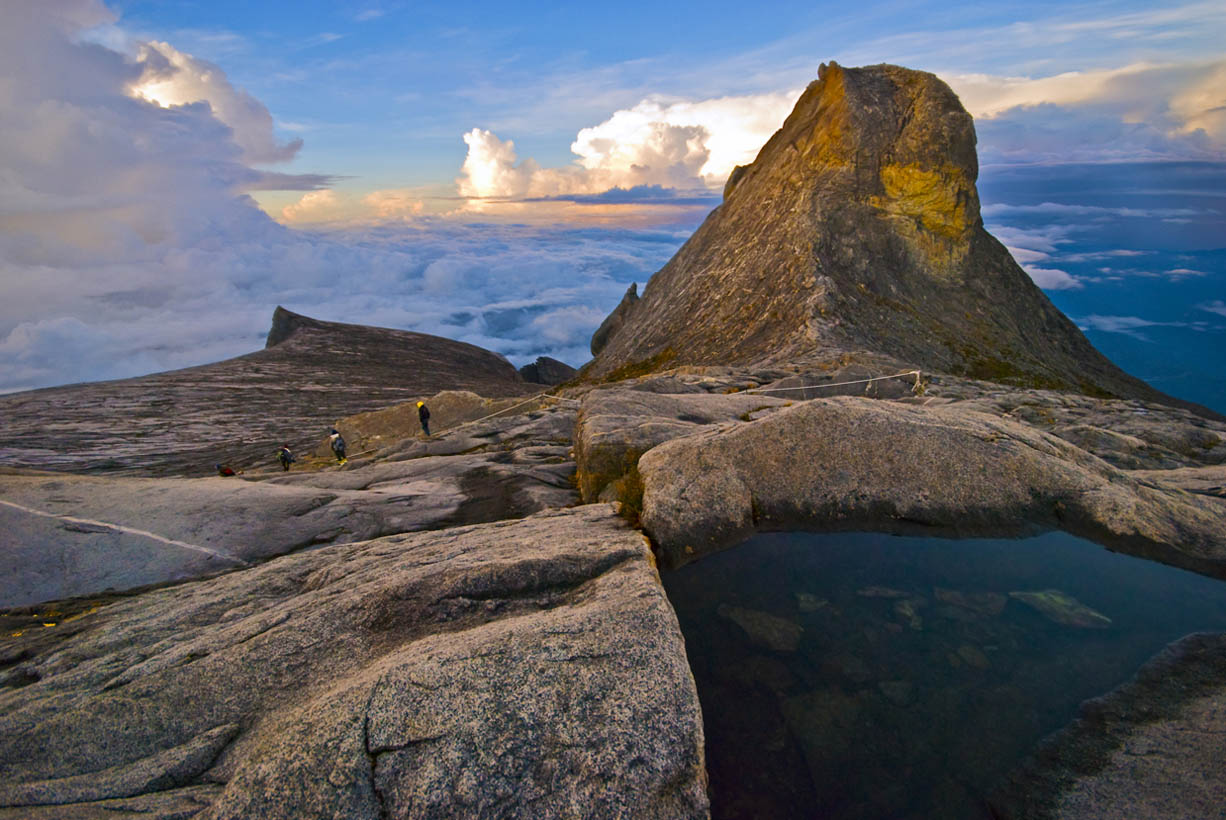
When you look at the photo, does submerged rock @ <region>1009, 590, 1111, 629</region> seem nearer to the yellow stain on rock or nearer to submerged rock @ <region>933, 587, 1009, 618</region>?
submerged rock @ <region>933, 587, 1009, 618</region>

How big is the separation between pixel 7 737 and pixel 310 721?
4108 millimetres

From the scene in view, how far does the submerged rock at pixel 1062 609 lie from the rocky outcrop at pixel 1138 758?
1.20 meters

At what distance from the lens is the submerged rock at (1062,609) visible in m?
9.21

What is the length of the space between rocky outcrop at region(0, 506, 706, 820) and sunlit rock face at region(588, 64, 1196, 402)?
114 feet

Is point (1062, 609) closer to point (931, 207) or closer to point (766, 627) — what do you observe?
point (766, 627)

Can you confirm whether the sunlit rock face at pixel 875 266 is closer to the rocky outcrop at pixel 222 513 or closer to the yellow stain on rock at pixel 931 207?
the yellow stain on rock at pixel 931 207

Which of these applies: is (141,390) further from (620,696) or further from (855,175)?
(855,175)

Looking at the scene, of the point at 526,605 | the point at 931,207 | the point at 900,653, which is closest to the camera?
the point at 526,605

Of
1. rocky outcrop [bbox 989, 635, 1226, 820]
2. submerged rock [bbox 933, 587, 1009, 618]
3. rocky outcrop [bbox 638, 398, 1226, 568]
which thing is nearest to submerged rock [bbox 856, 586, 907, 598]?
submerged rock [bbox 933, 587, 1009, 618]

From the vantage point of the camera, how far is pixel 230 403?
137 ft

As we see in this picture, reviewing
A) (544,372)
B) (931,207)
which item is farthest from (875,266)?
(544,372)

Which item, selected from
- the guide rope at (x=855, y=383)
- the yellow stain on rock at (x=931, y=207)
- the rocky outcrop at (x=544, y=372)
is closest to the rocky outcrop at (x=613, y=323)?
the rocky outcrop at (x=544, y=372)

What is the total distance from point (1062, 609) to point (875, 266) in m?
44.0

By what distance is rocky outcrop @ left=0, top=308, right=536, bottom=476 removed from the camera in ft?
98.5
